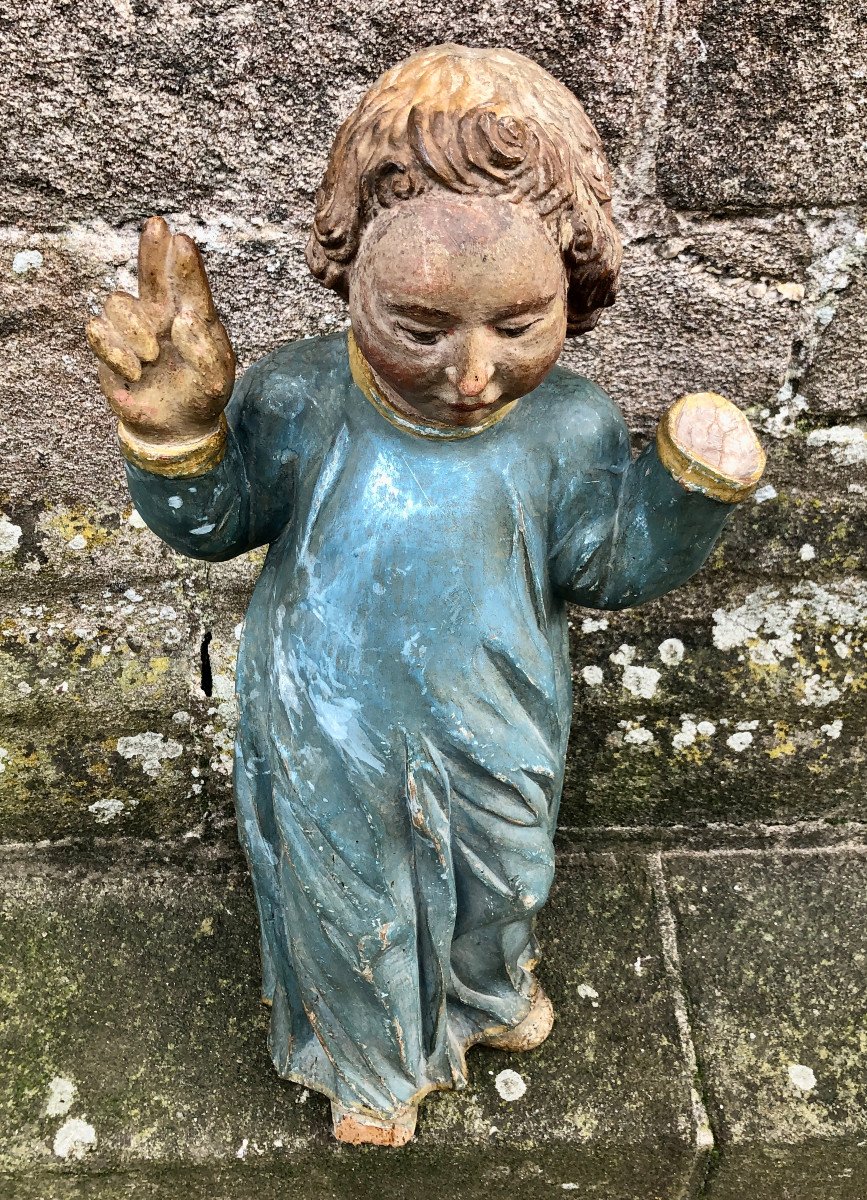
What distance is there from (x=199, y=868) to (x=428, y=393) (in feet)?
4.08

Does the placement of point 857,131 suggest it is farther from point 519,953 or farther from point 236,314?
point 519,953

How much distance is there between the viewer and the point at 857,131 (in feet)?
4.28

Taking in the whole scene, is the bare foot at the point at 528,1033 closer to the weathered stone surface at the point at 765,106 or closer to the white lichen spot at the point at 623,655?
the white lichen spot at the point at 623,655

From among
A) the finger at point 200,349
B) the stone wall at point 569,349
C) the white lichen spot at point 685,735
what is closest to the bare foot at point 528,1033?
the stone wall at point 569,349

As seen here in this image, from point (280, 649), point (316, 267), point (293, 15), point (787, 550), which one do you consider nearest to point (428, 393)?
point (316, 267)

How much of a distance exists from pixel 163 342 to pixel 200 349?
0.04 metres

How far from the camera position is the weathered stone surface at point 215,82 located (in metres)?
1.20

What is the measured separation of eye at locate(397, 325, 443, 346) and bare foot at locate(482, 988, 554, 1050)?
3.64 ft

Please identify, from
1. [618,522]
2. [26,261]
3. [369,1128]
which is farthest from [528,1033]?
[26,261]

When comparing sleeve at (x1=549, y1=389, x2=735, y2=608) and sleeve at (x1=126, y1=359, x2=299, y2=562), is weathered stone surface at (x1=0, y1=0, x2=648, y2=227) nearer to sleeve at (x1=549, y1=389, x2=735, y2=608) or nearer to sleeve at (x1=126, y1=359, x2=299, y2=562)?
sleeve at (x1=126, y1=359, x2=299, y2=562)

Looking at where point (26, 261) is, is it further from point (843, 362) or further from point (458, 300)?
point (843, 362)

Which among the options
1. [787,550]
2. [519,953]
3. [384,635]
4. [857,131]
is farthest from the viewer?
[787,550]

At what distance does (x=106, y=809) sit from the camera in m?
1.87

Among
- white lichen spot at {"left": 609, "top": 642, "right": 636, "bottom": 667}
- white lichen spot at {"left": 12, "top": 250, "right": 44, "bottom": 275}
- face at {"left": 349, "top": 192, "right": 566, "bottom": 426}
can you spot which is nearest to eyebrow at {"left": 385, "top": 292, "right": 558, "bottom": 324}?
face at {"left": 349, "top": 192, "right": 566, "bottom": 426}
